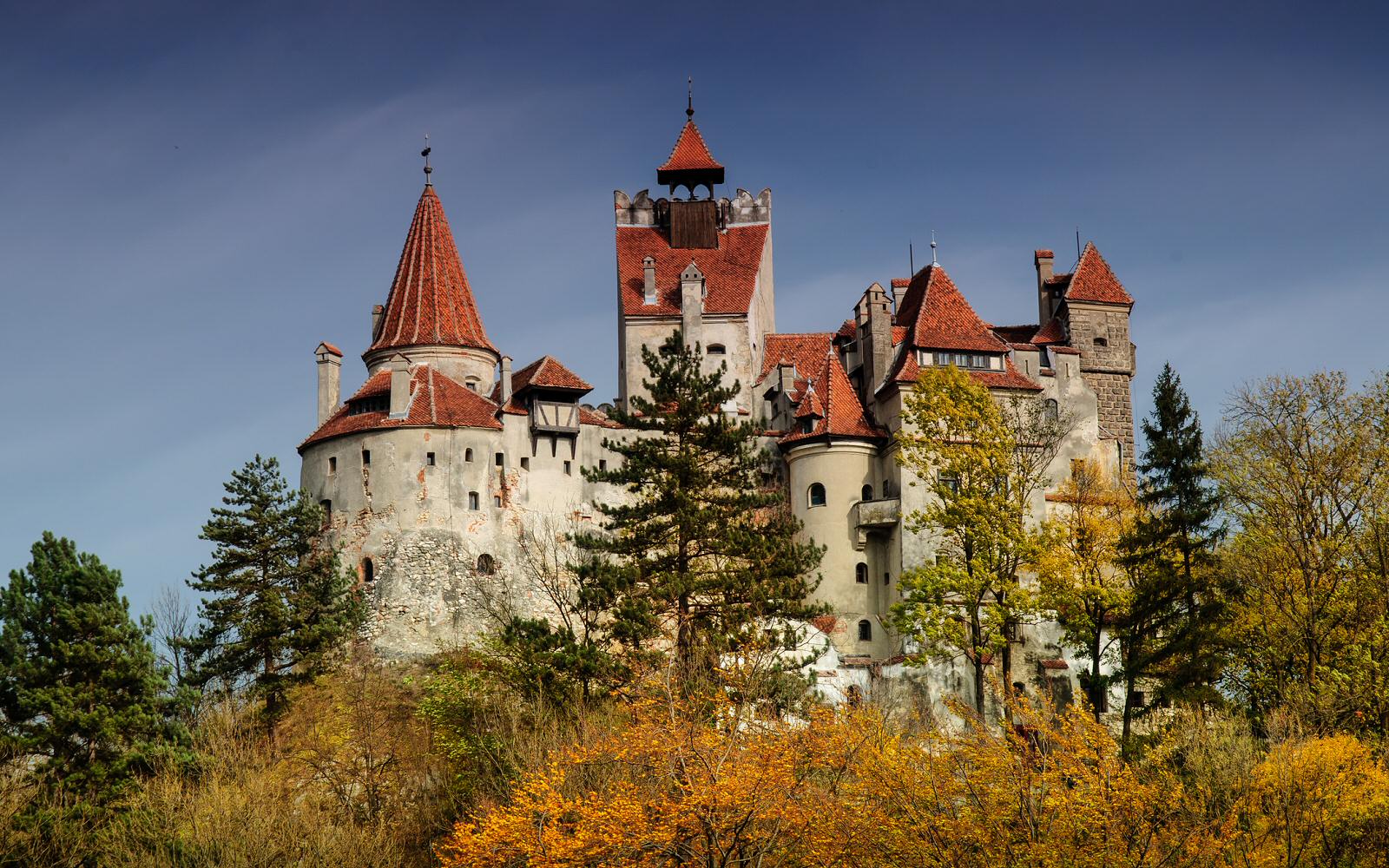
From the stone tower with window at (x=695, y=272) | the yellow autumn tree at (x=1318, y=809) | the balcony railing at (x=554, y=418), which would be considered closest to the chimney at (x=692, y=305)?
the stone tower with window at (x=695, y=272)

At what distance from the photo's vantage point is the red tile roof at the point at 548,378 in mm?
61531

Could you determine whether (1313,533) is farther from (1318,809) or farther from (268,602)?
(268,602)

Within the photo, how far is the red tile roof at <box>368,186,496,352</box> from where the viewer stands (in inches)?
2517

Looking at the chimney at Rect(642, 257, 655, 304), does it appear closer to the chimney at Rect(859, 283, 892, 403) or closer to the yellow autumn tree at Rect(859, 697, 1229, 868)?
the chimney at Rect(859, 283, 892, 403)

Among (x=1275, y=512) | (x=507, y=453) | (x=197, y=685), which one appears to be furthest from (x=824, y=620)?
(x=197, y=685)

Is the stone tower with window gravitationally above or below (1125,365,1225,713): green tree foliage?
above

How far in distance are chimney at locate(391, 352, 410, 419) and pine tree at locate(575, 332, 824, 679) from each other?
556 inches

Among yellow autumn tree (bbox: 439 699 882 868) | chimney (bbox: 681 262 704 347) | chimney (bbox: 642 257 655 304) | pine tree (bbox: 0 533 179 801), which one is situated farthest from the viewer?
chimney (bbox: 642 257 655 304)

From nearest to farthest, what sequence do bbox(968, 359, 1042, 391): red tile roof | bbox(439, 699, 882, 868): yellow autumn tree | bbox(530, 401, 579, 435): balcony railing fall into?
1. bbox(439, 699, 882, 868): yellow autumn tree
2. bbox(968, 359, 1042, 391): red tile roof
3. bbox(530, 401, 579, 435): balcony railing

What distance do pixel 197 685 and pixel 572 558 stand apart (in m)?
13.4

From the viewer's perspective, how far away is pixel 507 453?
60.6 metres

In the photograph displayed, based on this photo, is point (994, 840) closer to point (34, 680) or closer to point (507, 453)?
point (34, 680)

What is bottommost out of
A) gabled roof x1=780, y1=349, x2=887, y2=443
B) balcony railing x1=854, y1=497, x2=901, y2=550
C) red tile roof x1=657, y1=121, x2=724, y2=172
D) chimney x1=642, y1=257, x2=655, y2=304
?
balcony railing x1=854, y1=497, x2=901, y2=550

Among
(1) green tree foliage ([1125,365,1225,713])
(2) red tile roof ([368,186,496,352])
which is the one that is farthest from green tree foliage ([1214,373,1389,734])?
Result: (2) red tile roof ([368,186,496,352])
